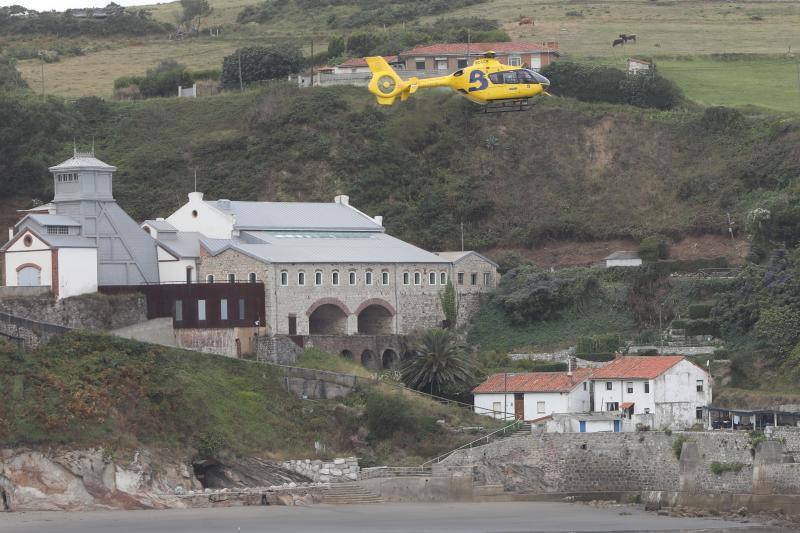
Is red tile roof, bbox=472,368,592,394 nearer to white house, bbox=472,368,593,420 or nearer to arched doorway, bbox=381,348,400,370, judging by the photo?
white house, bbox=472,368,593,420

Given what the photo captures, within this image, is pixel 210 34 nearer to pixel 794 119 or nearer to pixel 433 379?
pixel 794 119

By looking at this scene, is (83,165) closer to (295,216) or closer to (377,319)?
(295,216)

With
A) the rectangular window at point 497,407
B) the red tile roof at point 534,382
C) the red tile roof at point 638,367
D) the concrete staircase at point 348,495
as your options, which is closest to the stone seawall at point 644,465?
the concrete staircase at point 348,495

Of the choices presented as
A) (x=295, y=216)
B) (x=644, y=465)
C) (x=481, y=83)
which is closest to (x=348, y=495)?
(x=644, y=465)

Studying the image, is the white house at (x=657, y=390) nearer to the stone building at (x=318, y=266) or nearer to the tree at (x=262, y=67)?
the stone building at (x=318, y=266)

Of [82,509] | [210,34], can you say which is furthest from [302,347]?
[210,34]

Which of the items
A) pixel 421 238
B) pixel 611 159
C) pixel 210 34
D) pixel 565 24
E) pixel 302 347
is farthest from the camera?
pixel 210 34

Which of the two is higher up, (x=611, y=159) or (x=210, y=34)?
(x=210, y=34)

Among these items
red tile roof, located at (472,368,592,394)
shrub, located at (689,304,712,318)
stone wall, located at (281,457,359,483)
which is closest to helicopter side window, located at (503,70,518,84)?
red tile roof, located at (472,368,592,394)
